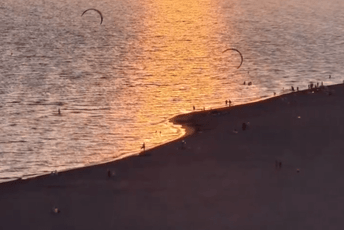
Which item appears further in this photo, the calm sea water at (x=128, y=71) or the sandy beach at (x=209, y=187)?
the calm sea water at (x=128, y=71)

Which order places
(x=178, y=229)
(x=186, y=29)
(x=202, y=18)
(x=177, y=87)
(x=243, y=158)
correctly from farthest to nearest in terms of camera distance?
1. (x=202, y=18)
2. (x=186, y=29)
3. (x=177, y=87)
4. (x=243, y=158)
5. (x=178, y=229)

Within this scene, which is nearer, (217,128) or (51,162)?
(51,162)

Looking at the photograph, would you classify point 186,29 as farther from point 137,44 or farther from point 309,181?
point 309,181

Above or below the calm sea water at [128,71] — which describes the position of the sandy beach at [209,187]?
below

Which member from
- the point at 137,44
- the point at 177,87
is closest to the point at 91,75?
the point at 177,87
